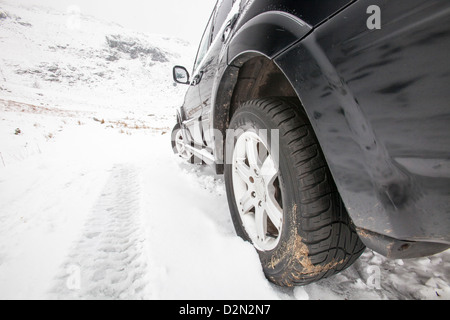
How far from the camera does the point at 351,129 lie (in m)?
0.56

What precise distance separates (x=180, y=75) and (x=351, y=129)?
2.58 meters

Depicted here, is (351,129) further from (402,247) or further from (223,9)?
(223,9)

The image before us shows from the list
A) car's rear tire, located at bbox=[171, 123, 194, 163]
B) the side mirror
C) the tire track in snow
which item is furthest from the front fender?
car's rear tire, located at bbox=[171, 123, 194, 163]

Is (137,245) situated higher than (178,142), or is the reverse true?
(178,142)

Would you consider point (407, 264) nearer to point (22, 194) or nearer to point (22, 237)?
point (22, 237)

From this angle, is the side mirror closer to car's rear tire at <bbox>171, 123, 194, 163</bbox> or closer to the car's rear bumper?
car's rear tire at <bbox>171, 123, 194, 163</bbox>

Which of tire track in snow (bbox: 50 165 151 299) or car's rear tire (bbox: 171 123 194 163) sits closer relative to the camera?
tire track in snow (bbox: 50 165 151 299)

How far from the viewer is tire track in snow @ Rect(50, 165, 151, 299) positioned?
3.15ft

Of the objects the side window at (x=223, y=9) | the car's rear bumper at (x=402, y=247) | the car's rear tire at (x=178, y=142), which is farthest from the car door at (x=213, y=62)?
the car's rear tire at (x=178, y=142)

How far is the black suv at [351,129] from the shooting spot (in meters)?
0.43

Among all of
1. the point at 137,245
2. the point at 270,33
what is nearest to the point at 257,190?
the point at 270,33

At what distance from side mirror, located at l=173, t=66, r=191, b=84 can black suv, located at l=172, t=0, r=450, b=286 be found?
5.79ft

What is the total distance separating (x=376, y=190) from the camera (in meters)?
0.55

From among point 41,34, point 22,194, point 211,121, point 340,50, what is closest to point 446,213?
point 340,50
